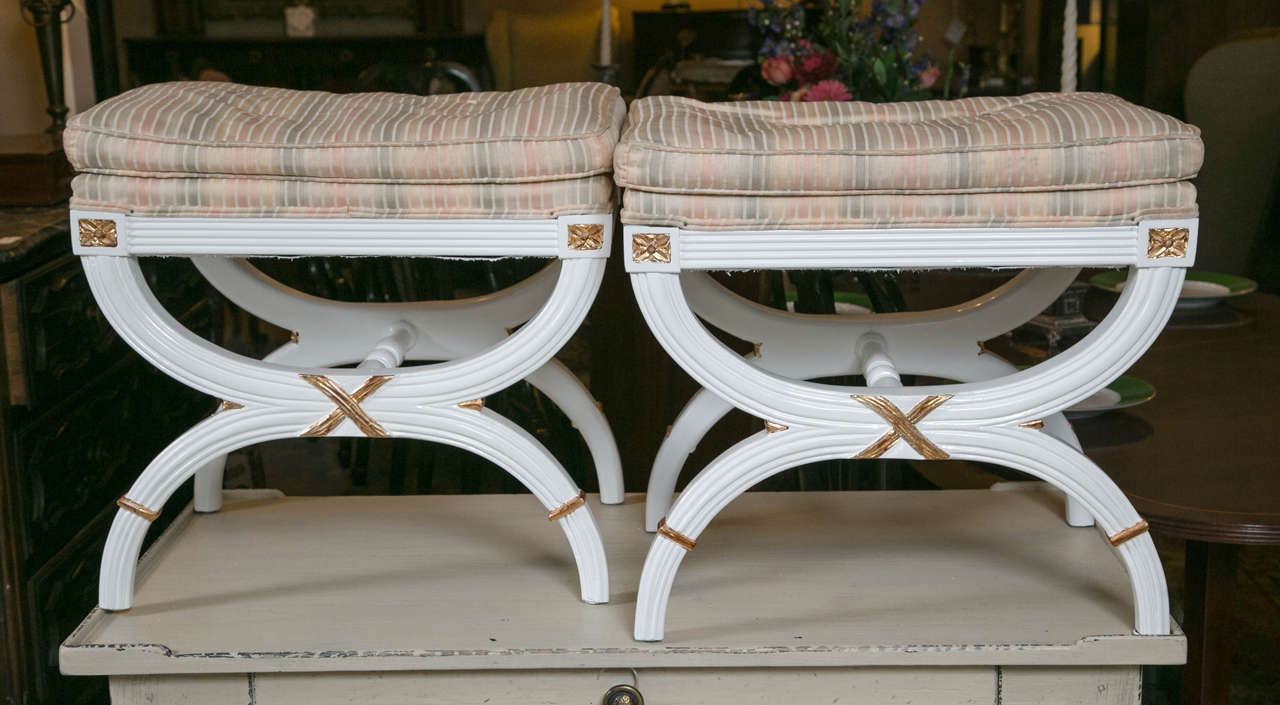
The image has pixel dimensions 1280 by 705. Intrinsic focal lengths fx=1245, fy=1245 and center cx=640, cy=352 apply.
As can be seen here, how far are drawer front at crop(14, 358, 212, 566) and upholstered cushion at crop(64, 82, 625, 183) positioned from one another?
1.90 feet

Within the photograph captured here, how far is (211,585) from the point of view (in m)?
1.15

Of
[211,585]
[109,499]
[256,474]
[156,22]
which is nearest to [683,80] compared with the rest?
[156,22]

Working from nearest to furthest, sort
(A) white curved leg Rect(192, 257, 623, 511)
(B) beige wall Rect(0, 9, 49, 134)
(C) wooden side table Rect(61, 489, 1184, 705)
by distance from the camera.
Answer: (C) wooden side table Rect(61, 489, 1184, 705), (A) white curved leg Rect(192, 257, 623, 511), (B) beige wall Rect(0, 9, 49, 134)

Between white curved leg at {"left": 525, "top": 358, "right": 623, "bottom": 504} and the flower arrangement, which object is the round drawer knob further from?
the flower arrangement

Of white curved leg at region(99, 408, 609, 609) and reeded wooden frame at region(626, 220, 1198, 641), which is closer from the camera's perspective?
reeded wooden frame at region(626, 220, 1198, 641)

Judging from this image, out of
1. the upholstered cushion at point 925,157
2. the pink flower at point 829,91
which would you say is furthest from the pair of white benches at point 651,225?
the pink flower at point 829,91

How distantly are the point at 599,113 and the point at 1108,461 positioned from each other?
62 cm

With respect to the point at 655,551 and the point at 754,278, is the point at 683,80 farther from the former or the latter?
the point at 655,551

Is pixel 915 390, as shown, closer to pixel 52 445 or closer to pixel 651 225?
pixel 651 225

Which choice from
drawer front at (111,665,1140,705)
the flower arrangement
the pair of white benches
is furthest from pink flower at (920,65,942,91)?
drawer front at (111,665,1140,705)

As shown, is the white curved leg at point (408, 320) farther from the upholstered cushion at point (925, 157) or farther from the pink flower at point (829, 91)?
the pink flower at point (829, 91)

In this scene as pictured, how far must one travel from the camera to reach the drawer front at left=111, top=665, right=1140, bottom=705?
41.2 inches

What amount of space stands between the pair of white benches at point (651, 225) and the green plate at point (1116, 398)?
323mm

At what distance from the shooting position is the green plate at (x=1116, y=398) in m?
1.31
